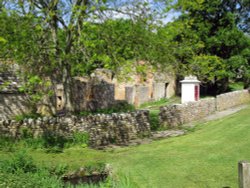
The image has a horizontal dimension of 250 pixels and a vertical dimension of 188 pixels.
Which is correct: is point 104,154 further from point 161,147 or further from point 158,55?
point 158,55

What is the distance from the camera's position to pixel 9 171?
368 inches

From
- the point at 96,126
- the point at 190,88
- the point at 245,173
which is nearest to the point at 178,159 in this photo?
the point at 96,126

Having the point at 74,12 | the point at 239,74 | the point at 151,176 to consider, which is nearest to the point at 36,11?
the point at 74,12

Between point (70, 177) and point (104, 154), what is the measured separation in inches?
97.3

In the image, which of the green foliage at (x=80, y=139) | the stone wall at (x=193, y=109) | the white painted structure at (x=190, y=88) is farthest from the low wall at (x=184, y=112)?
the green foliage at (x=80, y=139)

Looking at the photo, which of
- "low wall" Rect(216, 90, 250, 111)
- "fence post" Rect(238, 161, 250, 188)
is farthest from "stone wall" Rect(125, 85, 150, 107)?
"fence post" Rect(238, 161, 250, 188)

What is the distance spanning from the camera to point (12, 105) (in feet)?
66.2

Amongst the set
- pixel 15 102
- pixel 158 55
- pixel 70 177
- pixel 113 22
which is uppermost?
pixel 113 22

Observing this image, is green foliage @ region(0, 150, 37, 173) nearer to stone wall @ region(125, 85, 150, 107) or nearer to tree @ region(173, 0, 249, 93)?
stone wall @ region(125, 85, 150, 107)

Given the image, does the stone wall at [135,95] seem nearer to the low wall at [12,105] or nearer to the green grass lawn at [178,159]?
the low wall at [12,105]

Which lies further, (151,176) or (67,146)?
(67,146)

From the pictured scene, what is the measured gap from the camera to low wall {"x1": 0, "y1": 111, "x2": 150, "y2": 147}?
1379 centimetres

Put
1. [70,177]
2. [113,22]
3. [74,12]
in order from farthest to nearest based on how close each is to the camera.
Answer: [113,22] → [74,12] → [70,177]

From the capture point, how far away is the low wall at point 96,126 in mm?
13789
